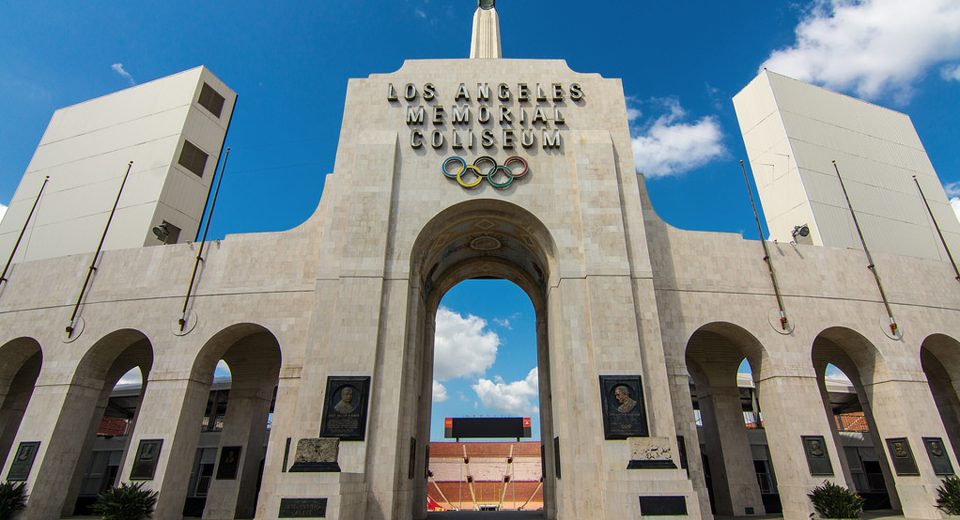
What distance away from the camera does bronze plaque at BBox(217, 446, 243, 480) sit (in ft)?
85.0

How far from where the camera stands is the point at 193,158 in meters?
36.2

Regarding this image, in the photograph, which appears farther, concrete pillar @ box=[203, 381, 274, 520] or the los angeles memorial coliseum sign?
concrete pillar @ box=[203, 381, 274, 520]

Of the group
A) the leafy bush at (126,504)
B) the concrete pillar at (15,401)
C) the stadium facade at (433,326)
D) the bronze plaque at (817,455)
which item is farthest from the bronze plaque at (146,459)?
the bronze plaque at (817,455)

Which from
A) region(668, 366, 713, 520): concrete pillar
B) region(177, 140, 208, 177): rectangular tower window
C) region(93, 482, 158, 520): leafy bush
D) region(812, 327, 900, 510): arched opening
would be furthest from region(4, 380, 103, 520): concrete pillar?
region(812, 327, 900, 510): arched opening

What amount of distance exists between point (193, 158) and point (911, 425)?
44756 mm

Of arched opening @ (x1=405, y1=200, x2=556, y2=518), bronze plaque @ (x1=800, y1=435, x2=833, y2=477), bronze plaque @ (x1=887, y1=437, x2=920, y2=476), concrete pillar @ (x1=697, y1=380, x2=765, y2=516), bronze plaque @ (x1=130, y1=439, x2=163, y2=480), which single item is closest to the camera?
bronze plaque @ (x1=130, y1=439, x2=163, y2=480)

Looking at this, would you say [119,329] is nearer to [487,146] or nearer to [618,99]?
[487,146]

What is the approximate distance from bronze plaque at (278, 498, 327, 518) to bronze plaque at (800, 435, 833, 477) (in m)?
18.7

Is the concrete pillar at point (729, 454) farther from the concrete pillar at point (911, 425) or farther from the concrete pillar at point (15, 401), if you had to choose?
the concrete pillar at point (15, 401)

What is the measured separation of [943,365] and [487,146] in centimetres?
2662

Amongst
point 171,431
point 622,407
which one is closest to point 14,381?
point 171,431

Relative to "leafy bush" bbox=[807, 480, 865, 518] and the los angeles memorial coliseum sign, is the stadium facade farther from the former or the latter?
"leafy bush" bbox=[807, 480, 865, 518]

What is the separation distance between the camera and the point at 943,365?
86.3 feet

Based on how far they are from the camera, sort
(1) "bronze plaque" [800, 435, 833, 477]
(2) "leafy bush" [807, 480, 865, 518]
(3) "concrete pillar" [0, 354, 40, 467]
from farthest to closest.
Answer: (3) "concrete pillar" [0, 354, 40, 467] < (1) "bronze plaque" [800, 435, 833, 477] < (2) "leafy bush" [807, 480, 865, 518]
